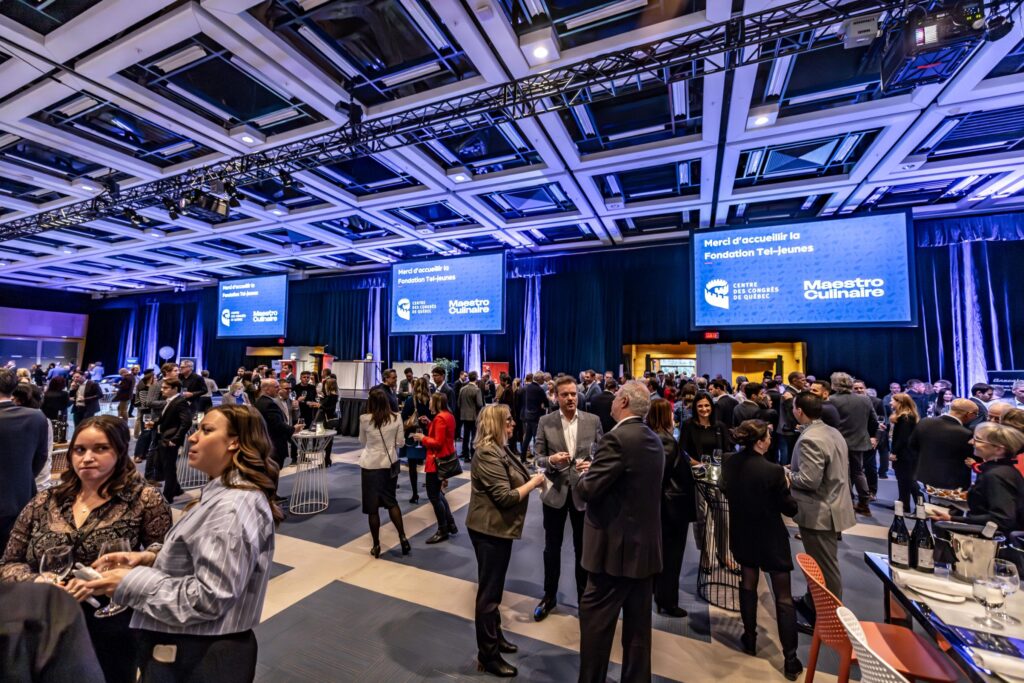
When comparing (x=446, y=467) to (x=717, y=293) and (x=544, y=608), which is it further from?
(x=717, y=293)

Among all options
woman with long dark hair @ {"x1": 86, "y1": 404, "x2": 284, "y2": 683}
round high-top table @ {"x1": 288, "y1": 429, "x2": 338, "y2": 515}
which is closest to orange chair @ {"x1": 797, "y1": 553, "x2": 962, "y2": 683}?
woman with long dark hair @ {"x1": 86, "y1": 404, "x2": 284, "y2": 683}

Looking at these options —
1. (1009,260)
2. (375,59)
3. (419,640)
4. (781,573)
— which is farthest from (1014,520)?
(1009,260)

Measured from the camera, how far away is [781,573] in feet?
7.55

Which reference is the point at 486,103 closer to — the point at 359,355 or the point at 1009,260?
the point at 1009,260

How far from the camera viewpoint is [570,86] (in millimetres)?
4098

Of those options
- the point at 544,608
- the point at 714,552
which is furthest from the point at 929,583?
the point at 544,608

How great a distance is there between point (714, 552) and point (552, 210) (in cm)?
685

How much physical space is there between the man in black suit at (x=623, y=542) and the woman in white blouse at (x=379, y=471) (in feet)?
6.65

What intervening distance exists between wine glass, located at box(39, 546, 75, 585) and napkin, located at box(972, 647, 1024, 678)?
2660 millimetres

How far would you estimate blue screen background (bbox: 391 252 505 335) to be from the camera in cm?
928

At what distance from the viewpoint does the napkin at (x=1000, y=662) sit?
129 centimetres

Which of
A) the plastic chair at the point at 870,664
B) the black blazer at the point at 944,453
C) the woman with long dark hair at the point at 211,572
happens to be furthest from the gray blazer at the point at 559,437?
the black blazer at the point at 944,453

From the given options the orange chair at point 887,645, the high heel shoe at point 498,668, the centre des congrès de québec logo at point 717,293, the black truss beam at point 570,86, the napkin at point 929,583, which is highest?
the black truss beam at point 570,86

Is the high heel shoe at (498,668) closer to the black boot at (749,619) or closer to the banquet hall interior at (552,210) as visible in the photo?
the banquet hall interior at (552,210)
